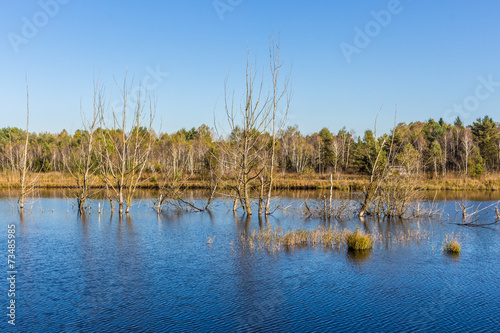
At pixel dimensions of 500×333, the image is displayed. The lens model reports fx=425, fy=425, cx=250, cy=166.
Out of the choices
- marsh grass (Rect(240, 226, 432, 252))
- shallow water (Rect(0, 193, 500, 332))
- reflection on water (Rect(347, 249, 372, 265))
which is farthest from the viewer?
marsh grass (Rect(240, 226, 432, 252))

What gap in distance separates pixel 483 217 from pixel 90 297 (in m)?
22.0

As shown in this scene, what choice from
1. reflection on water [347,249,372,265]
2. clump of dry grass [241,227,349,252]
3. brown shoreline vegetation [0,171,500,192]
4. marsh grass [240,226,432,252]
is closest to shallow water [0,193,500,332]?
reflection on water [347,249,372,265]

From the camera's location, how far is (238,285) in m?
11.7

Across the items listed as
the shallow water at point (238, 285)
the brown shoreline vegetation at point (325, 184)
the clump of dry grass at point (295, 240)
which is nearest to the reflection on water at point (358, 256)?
the shallow water at point (238, 285)

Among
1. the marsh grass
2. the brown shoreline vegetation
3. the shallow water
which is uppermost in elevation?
the brown shoreline vegetation

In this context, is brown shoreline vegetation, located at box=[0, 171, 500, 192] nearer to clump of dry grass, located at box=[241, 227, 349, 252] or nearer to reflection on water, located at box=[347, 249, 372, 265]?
clump of dry grass, located at box=[241, 227, 349, 252]

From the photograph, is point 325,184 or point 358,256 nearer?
point 358,256

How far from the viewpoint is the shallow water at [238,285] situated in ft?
30.5

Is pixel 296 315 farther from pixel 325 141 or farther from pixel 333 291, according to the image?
pixel 325 141

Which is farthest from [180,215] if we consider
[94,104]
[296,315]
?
[296,315]

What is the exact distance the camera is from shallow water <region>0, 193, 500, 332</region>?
930cm

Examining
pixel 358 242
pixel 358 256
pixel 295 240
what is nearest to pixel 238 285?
pixel 358 256

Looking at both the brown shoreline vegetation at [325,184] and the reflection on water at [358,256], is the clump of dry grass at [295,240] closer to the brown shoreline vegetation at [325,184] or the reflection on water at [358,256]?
the reflection on water at [358,256]

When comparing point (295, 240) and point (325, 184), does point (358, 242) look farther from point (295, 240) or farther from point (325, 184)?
point (325, 184)
